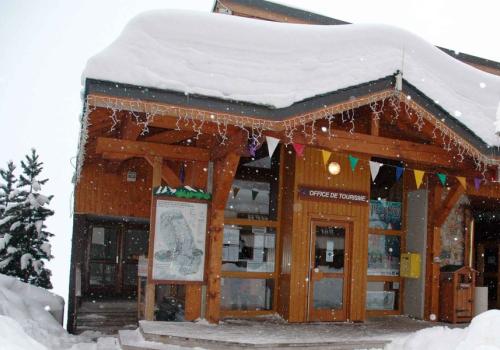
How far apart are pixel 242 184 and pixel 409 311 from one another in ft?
14.9

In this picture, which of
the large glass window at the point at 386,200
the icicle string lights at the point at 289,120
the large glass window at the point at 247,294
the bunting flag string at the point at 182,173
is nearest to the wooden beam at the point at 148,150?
the icicle string lights at the point at 289,120

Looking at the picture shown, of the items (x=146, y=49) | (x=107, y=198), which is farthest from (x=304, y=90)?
(x=107, y=198)

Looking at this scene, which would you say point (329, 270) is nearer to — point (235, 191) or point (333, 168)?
point (333, 168)

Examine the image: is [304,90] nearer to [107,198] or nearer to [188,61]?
[188,61]

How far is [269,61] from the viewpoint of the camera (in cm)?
894

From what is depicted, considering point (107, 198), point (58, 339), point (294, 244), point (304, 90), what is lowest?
point (58, 339)

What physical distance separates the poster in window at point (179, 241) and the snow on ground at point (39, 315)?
164 centimetres

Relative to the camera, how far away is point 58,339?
9914mm

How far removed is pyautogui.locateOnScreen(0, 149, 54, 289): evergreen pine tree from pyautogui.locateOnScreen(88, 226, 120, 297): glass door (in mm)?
1242

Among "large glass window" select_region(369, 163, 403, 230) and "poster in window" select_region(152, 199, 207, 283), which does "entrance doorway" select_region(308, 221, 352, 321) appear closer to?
"large glass window" select_region(369, 163, 403, 230)

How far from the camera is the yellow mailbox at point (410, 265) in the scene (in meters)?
11.6

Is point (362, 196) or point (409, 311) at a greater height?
point (362, 196)

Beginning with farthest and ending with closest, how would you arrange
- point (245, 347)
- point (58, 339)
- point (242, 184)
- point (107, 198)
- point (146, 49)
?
point (107, 198), point (242, 184), point (58, 339), point (146, 49), point (245, 347)

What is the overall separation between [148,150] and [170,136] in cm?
45
